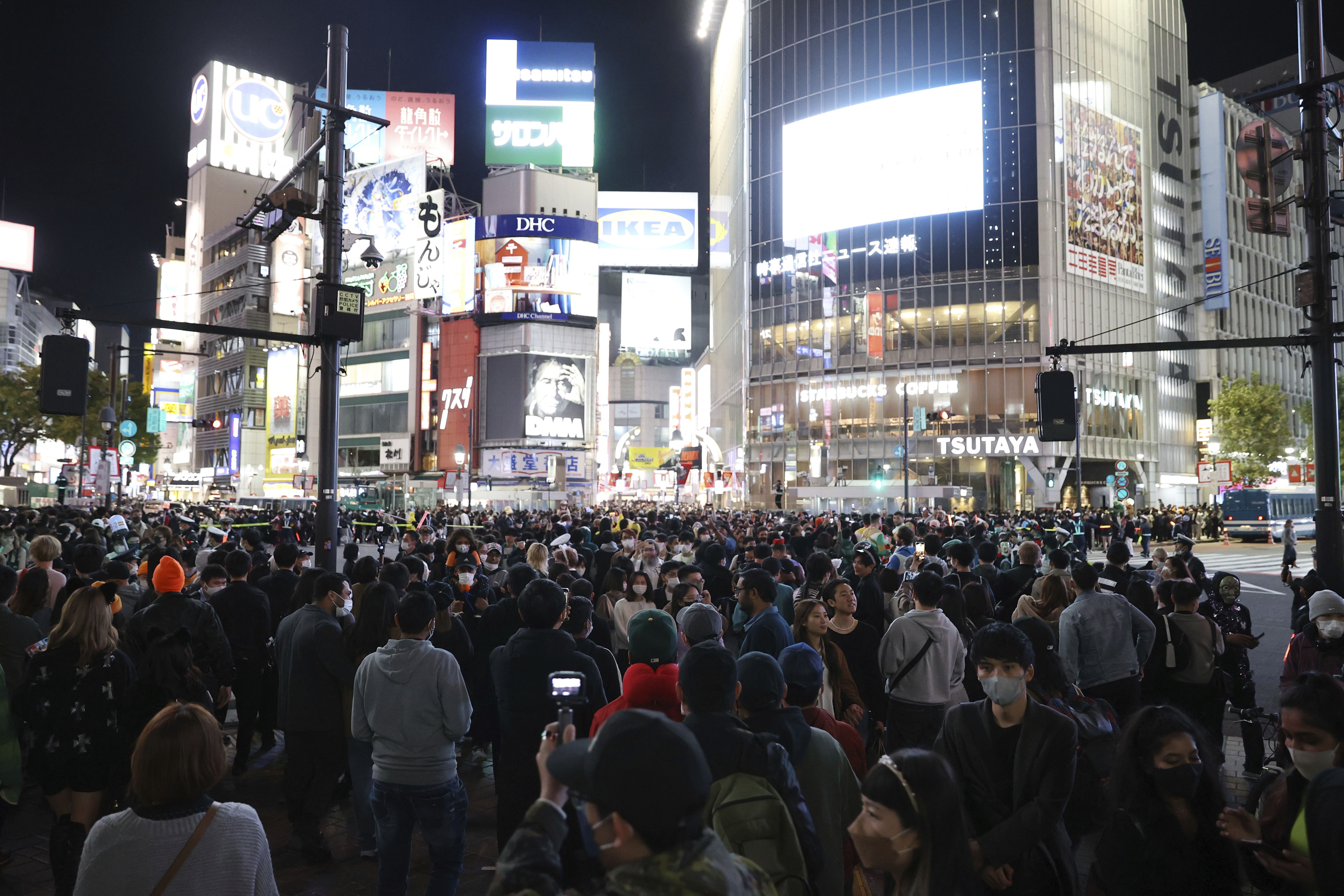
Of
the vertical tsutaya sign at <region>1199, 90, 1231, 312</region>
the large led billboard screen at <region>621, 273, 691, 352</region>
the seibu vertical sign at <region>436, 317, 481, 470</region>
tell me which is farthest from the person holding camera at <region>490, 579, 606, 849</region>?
the large led billboard screen at <region>621, 273, 691, 352</region>

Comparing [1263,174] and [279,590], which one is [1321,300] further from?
[279,590]

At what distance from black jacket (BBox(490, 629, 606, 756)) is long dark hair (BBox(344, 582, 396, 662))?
1.41 meters

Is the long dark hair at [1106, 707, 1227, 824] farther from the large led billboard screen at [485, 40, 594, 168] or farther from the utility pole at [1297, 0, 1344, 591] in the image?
the large led billboard screen at [485, 40, 594, 168]

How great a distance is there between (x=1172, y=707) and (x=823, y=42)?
71.9 meters

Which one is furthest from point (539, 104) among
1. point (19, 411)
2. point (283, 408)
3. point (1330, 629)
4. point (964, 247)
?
point (1330, 629)

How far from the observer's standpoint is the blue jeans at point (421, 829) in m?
4.54

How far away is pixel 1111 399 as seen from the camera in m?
61.6

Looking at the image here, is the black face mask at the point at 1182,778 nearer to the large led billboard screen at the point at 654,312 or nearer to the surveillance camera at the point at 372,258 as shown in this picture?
the surveillance camera at the point at 372,258

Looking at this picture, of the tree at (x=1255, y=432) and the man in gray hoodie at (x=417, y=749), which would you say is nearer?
the man in gray hoodie at (x=417, y=749)

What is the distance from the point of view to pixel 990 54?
198 ft

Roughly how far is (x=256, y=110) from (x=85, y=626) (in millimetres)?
137791

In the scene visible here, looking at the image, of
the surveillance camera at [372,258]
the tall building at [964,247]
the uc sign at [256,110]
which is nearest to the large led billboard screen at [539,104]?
the tall building at [964,247]

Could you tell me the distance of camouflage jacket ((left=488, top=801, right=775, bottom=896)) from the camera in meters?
1.93

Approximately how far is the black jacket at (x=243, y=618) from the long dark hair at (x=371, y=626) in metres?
2.42
